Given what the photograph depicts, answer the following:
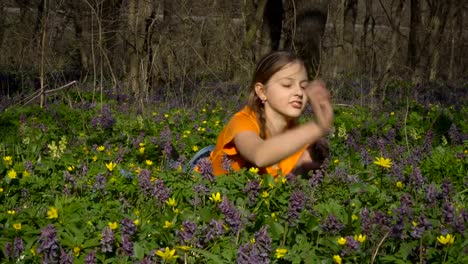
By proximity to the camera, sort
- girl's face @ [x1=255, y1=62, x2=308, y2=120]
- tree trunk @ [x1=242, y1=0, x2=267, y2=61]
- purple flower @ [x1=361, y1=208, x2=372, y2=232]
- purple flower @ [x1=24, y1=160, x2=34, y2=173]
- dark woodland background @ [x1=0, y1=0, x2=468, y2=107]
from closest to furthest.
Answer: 1. purple flower @ [x1=361, y1=208, x2=372, y2=232]
2. purple flower @ [x1=24, y1=160, x2=34, y2=173]
3. girl's face @ [x1=255, y1=62, x2=308, y2=120]
4. dark woodland background @ [x1=0, y1=0, x2=468, y2=107]
5. tree trunk @ [x1=242, y1=0, x2=267, y2=61]

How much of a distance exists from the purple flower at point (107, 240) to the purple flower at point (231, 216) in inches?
17.6

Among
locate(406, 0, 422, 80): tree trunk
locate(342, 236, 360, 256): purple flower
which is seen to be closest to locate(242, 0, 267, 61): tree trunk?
locate(406, 0, 422, 80): tree trunk

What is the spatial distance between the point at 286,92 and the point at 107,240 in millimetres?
1978

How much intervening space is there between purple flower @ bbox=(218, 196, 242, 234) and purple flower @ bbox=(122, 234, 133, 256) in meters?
0.40

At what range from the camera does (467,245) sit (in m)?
2.84

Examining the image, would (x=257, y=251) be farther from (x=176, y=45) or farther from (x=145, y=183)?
(x=176, y=45)

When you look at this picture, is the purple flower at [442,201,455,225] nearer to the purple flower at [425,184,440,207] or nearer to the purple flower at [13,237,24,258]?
the purple flower at [425,184,440,207]

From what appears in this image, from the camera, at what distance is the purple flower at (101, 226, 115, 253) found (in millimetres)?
2830

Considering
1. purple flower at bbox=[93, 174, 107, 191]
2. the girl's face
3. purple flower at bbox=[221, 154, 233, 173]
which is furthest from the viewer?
the girl's face

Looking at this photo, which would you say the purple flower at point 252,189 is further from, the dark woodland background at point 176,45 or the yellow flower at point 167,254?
the dark woodland background at point 176,45

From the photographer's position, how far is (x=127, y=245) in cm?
280

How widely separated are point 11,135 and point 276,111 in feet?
9.32

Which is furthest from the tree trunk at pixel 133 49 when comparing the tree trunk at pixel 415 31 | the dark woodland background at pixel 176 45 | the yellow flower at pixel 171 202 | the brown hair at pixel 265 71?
the tree trunk at pixel 415 31

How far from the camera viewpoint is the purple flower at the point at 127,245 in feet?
9.20
